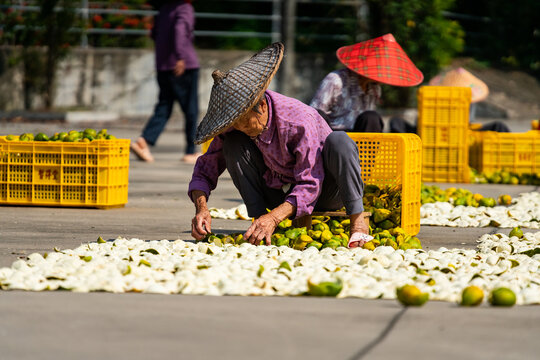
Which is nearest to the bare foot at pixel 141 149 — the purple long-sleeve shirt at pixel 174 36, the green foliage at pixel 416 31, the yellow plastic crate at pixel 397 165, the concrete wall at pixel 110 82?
the purple long-sleeve shirt at pixel 174 36

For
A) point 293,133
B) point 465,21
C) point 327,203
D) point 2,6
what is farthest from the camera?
point 465,21

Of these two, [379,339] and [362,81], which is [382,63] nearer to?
[362,81]

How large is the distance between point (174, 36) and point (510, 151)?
405 centimetres

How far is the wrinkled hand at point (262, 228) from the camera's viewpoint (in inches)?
197

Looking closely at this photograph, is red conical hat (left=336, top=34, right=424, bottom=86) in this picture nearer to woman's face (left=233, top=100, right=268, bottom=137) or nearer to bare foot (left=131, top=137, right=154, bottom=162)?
woman's face (left=233, top=100, right=268, bottom=137)

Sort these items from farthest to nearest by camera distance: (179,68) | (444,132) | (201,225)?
(179,68)
(444,132)
(201,225)

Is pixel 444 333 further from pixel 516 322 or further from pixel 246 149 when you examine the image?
pixel 246 149

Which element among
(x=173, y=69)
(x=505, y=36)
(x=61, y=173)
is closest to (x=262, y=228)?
(x=61, y=173)

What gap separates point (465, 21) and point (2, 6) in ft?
37.2

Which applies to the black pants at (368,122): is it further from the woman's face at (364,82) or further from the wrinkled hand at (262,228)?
the wrinkled hand at (262,228)

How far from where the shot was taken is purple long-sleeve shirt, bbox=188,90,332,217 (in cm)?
506

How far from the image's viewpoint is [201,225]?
517 cm

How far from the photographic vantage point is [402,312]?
12.3ft

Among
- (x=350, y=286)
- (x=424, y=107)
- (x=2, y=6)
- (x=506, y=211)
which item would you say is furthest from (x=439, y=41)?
(x=350, y=286)
